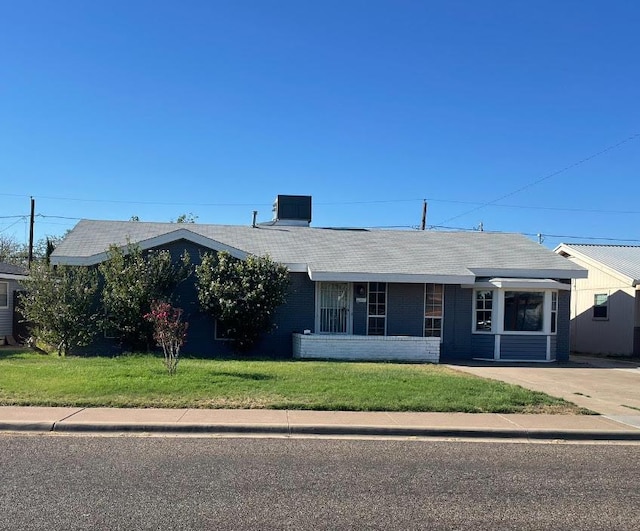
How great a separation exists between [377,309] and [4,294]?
49.1ft

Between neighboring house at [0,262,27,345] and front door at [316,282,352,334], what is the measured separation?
12340 millimetres

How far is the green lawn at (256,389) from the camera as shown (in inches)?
377

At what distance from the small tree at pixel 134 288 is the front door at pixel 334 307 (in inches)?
174

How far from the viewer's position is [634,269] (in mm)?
23500

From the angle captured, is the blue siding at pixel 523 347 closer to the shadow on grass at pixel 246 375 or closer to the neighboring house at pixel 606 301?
the neighboring house at pixel 606 301

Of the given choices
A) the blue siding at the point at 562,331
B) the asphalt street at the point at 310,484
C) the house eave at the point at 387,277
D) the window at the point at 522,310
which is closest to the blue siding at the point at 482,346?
the window at the point at 522,310

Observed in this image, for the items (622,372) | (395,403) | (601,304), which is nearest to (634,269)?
(601,304)

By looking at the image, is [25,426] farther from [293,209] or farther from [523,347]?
[293,209]

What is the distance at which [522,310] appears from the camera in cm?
1877

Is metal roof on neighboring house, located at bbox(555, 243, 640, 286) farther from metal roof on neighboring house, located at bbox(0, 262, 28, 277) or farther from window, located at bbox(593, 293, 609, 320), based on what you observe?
metal roof on neighboring house, located at bbox(0, 262, 28, 277)

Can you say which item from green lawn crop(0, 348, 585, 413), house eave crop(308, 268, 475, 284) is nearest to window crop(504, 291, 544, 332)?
house eave crop(308, 268, 475, 284)

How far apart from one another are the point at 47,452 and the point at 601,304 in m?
22.8

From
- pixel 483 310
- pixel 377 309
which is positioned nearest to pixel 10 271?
pixel 377 309

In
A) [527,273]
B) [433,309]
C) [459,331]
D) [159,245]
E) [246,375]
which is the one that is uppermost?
[159,245]
